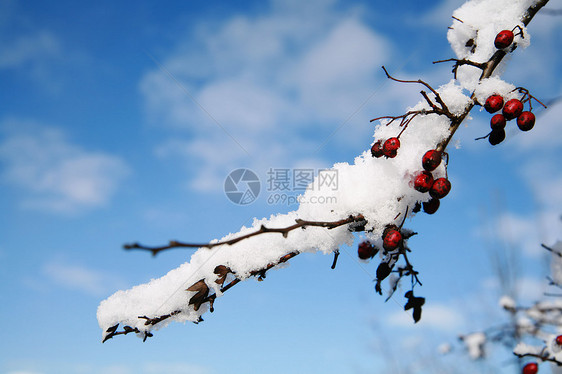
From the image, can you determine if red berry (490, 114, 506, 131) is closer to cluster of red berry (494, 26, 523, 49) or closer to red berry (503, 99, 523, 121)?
red berry (503, 99, 523, 121)

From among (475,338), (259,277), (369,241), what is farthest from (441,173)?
(475,338)

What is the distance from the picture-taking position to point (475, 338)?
15.7 feet

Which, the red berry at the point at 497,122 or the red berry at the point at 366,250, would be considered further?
the red berry at the point at 497,122

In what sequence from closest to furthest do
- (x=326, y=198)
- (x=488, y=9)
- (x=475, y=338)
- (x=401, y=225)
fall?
(x=401, y=225) < (x=326, y=198) < (x=488, y=9) < (x=475, y=338)

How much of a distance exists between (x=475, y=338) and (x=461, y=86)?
14.3ft

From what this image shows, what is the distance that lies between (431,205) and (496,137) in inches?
20.7

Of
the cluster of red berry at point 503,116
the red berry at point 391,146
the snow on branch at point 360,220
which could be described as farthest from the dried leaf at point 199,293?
the cluster of red berry at point 503,116

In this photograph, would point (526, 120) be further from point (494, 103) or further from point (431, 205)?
point (431, 205)

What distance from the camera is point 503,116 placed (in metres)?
1.57

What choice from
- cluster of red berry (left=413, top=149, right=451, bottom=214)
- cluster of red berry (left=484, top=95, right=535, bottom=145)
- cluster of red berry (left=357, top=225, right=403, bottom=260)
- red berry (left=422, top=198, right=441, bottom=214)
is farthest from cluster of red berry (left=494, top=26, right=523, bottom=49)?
cluster of red berry (left=357, top=225, right=403, bottom=260)

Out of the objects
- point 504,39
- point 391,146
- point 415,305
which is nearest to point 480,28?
point 504,39

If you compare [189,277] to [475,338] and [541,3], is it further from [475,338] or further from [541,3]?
[475,338]

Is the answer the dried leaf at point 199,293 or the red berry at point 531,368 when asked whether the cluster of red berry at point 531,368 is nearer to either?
the red berry at point 531,368

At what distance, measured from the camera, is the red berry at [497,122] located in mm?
1571
